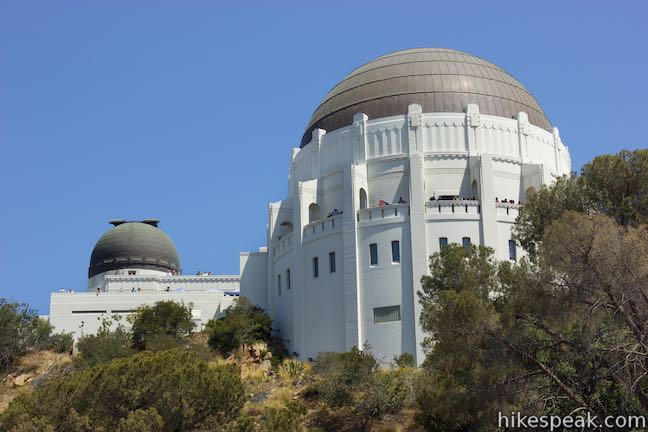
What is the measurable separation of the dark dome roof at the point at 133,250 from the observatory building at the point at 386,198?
6378mm

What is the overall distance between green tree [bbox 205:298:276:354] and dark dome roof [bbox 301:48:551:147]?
1242 centimetres

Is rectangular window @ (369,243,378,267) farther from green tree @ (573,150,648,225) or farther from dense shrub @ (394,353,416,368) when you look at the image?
green tree @ (573,150,648,225)

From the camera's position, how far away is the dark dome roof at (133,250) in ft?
227

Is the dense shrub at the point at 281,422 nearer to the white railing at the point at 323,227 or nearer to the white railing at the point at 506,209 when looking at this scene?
the white railing at the point at 323,227

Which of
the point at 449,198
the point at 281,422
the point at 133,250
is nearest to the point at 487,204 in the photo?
the point at 449,198

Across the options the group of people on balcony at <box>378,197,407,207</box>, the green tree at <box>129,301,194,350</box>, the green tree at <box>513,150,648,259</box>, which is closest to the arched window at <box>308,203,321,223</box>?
the group of people on balcony at <box>378,197,407,207</box>

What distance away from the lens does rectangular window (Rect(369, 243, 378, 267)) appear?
A: 49272 millimetres

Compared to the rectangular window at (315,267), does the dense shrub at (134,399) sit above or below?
below

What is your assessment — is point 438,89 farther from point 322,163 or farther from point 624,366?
point 624,366

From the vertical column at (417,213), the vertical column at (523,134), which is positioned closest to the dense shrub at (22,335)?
the vertical column at (417,213)

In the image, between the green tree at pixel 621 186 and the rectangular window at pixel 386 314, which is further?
the rectangular window at pixel 386 314

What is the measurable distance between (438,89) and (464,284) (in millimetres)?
24923

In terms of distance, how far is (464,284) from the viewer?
3241cm

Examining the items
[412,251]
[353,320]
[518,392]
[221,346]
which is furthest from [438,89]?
[518,392]
